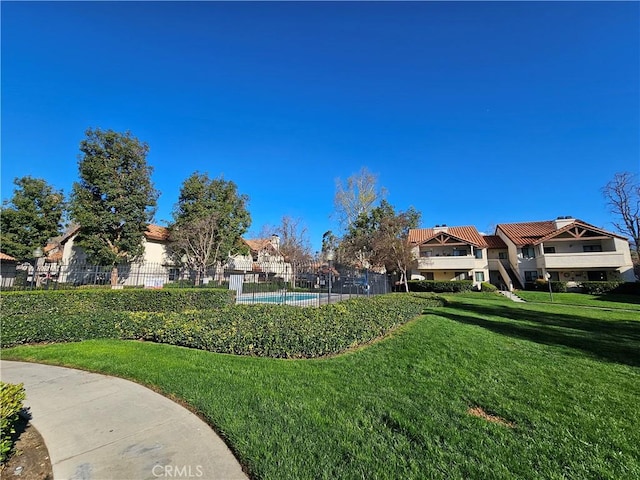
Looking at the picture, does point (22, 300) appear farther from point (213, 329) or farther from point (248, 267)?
point (248, 267)

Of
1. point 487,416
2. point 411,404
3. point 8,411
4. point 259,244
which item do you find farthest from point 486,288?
point 259,244

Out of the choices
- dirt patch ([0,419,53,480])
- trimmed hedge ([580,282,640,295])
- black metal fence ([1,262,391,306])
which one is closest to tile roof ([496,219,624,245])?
trimmed hedge ([580,282,640,295])

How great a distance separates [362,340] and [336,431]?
4034 millimetres

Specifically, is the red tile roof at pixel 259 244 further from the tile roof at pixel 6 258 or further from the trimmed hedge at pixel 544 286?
the trimmed hedge at pixel 544 286

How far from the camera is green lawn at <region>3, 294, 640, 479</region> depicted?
101 inches

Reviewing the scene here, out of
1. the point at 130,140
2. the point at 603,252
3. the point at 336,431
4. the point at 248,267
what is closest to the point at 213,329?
the point at 336,431

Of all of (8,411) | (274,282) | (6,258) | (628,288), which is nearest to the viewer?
(8,411)

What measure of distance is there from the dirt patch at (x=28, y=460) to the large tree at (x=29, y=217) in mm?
33469

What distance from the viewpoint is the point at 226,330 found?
6.88m

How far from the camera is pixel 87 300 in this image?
1016 cm

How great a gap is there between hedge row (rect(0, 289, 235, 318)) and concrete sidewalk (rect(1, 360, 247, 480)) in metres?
5.29

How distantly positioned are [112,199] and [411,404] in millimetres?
30756

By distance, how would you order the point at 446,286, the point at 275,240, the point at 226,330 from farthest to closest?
the point at 275,240
the point at 446,286
the point at 226,330

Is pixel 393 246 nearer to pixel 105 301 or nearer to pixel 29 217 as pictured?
pixel 105 301
